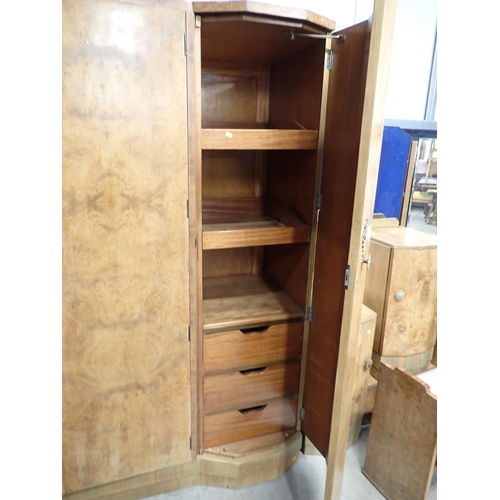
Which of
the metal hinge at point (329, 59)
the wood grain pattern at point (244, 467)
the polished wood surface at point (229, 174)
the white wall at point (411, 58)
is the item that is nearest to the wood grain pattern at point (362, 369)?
the wood grain pattern at point (244, 467)

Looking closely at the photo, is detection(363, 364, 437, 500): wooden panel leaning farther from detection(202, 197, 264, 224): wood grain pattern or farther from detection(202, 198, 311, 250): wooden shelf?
detection(202, 197, 264, 224): wood grain pattern

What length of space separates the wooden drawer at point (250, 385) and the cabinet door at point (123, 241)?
114 mm

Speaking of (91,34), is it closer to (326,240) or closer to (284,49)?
(284,49)

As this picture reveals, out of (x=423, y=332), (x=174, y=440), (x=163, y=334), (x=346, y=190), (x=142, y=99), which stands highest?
(x=142, y=99)

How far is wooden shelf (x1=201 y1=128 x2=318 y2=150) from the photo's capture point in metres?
1.22

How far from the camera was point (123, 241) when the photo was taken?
1.19m

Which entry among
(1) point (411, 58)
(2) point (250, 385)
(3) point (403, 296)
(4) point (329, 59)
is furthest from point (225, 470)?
(1) point (411, 58)

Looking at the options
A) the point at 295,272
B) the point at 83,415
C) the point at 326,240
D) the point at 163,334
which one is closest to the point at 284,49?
the point at 326,240

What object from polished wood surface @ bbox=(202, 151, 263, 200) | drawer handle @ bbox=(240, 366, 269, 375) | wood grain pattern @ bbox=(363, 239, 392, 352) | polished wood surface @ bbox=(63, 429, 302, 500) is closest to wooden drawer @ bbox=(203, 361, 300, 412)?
drawer handle @ bbox=(240, 366, 269, 375)

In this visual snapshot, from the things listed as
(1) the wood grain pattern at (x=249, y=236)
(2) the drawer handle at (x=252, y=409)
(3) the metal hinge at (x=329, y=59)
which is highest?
(3) the metal hinge at (x=329, y=59)

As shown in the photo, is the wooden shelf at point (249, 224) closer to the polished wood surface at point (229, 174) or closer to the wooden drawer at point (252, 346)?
the polished wood surface at point (229, 174)

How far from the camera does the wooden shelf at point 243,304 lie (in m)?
1.46

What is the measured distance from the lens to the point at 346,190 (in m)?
1.20
